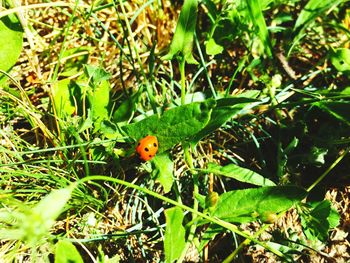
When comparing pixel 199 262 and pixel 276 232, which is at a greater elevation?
pixel 276 232

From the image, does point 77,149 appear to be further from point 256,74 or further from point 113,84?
Answer: point 256,74

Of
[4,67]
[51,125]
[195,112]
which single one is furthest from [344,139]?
[4,67]

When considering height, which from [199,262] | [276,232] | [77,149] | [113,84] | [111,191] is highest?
[113,84]

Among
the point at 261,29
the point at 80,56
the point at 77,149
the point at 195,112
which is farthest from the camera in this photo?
the point at 80,56

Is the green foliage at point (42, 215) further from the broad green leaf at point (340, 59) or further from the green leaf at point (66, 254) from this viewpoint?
the broad green leaf at point (340, 59)

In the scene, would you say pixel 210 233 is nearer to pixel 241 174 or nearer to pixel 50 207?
pixel 241 174

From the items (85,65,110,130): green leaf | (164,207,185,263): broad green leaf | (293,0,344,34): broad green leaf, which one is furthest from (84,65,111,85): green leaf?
(293,0,344,34): broad green leaf

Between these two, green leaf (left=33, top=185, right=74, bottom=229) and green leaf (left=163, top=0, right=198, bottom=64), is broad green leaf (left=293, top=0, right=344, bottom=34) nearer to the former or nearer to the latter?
green leaf (left=163, top=0, right=198, bottom=64)
